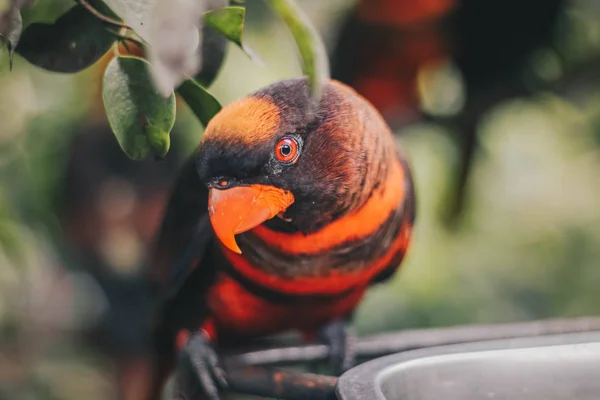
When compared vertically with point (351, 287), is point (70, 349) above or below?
below

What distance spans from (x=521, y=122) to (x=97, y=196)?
1388 millimetres

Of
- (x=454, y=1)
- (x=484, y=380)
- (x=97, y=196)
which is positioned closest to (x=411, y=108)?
(x=454, y=1)

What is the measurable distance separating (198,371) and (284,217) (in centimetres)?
32

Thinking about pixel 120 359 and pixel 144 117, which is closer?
pixel 144 117

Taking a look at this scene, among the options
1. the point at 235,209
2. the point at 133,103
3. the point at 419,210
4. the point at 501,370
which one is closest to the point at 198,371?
the point at 235,209

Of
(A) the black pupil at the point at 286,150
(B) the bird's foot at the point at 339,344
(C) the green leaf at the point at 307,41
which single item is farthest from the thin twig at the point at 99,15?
(B) the bird's foot at the point at 339,344

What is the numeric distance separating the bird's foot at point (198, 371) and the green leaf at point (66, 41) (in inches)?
22.9

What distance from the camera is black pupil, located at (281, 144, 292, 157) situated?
868mm

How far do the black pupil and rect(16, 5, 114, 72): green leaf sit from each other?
1.13 feet

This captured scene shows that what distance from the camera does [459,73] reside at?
→ 5.30 ft

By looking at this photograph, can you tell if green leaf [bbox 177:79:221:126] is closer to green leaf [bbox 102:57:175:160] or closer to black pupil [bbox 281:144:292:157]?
green leaf [bbox 102:57:175:160]

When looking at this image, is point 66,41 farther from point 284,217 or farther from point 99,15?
point 284,217

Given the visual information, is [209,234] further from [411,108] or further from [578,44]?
[578,44]

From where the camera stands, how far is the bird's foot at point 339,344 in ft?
3.78
